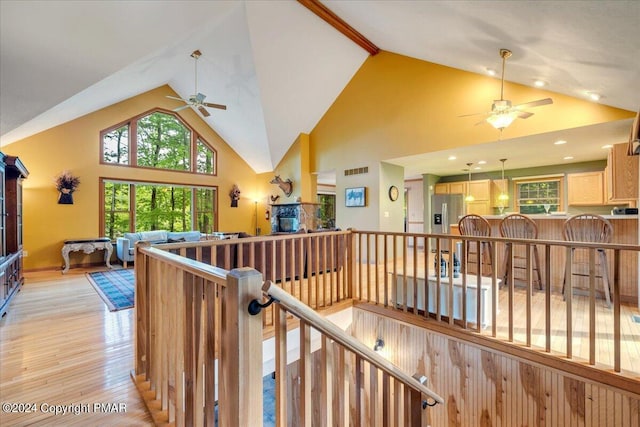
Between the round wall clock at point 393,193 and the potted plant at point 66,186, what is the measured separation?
7.01 m

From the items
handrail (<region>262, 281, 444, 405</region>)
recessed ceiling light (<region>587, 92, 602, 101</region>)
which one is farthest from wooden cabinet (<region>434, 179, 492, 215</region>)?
handrail (<region>262, 281, 444, 405</region>)

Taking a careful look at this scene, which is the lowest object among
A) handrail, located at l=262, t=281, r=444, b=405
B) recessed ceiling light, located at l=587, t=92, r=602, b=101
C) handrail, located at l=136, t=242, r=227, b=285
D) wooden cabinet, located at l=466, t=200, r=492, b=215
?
handrail, located at l=262, t=281, r=444, b=405

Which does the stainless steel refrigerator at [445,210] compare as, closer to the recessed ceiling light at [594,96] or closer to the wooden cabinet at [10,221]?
the recessed ceiling light at [594,96]

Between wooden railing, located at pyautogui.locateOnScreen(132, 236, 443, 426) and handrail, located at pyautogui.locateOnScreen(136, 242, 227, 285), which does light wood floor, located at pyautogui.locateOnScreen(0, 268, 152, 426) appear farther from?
handrail, located at pyautogui.locateOnScreen(136, 242, 227, 285)

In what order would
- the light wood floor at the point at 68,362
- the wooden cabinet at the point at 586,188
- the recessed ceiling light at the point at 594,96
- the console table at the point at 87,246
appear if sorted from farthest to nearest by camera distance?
the console table at the point at 87,246 < the wooden cabinet at the point at 586,188 < the recessed ceiling light at the point at 594,96 < the light wood floor at the point at 68,362

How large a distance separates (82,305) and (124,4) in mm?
3841

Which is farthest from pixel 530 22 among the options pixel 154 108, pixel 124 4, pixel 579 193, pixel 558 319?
pixel 154 108

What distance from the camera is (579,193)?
6047mm

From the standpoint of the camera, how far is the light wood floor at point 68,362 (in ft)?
5.82

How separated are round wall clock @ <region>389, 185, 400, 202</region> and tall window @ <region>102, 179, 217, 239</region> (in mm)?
5349

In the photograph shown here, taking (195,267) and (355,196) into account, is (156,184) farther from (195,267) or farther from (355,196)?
(195,267)

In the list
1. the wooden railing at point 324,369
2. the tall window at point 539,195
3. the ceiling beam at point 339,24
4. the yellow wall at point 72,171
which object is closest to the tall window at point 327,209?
the yellow wall at point 72,171

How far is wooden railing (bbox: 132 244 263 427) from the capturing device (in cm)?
95

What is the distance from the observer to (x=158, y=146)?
790cm
